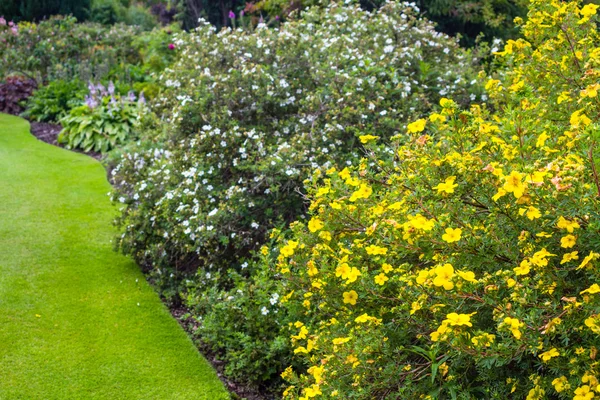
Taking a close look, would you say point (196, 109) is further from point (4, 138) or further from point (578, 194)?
→ point (4, 138)

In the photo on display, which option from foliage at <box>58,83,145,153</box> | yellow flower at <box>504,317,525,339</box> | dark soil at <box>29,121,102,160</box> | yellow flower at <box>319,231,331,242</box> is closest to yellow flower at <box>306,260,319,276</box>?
yellow flower at <box>319,231,331,242</box>

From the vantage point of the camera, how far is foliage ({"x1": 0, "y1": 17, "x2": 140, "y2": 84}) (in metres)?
12.6

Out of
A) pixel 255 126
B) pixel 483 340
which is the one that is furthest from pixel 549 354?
pixel 255 126

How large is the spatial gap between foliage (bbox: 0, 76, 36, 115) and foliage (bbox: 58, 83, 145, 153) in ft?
7.47

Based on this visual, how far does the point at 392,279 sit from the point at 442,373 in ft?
1.31

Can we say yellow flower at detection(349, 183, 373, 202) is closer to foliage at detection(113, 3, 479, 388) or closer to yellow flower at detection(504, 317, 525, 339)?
yellow flower at detection(504, 317, 525, 339)

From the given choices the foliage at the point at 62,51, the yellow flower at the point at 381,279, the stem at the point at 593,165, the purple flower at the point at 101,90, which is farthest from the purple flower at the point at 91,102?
the stem at the point at 593,165

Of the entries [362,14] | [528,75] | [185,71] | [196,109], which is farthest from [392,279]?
[362,14]

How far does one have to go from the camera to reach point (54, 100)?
447 inches

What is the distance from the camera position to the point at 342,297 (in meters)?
2.77

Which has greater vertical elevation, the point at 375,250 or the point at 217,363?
the point at 375,250

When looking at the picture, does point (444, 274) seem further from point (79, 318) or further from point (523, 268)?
point (79, 318)

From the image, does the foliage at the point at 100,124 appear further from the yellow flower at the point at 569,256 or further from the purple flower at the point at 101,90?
the yellow flower at the point at 569,256

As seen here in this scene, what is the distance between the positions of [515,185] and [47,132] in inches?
396
